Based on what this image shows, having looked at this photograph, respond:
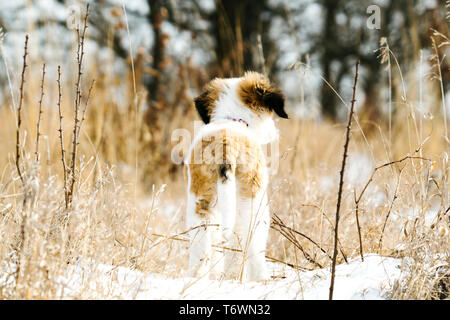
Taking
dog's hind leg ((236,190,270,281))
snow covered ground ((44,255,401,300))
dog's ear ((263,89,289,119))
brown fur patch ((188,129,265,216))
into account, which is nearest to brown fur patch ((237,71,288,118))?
dog's ear ((263,89,289,119))

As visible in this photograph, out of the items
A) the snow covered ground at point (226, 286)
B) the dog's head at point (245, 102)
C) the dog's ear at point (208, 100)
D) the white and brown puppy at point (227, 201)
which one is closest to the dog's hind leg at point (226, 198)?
the white and brown puppy at point (227, 201)

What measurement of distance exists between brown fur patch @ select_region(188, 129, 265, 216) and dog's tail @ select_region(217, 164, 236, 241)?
0.04 meters

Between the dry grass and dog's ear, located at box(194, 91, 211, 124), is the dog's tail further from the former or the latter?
dog's ear, located at box(194, 91, 211, 124)

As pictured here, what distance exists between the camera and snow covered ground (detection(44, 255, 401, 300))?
1458mm

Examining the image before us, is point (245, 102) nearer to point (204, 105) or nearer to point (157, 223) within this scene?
point (204, 105)

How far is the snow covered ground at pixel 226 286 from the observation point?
1.46 m

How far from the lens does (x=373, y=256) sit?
1.88 meters

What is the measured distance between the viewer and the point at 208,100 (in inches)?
92.7

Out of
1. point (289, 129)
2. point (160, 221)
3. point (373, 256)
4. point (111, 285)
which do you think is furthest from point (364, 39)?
point (111, 285)

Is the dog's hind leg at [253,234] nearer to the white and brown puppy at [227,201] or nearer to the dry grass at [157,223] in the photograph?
the white and brown puppy at [227,201]

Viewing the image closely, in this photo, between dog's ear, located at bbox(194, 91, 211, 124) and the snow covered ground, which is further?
dog's ear, located at bbox(194, 91, 211, 124)

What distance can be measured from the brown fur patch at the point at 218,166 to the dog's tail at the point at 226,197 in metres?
0.04
